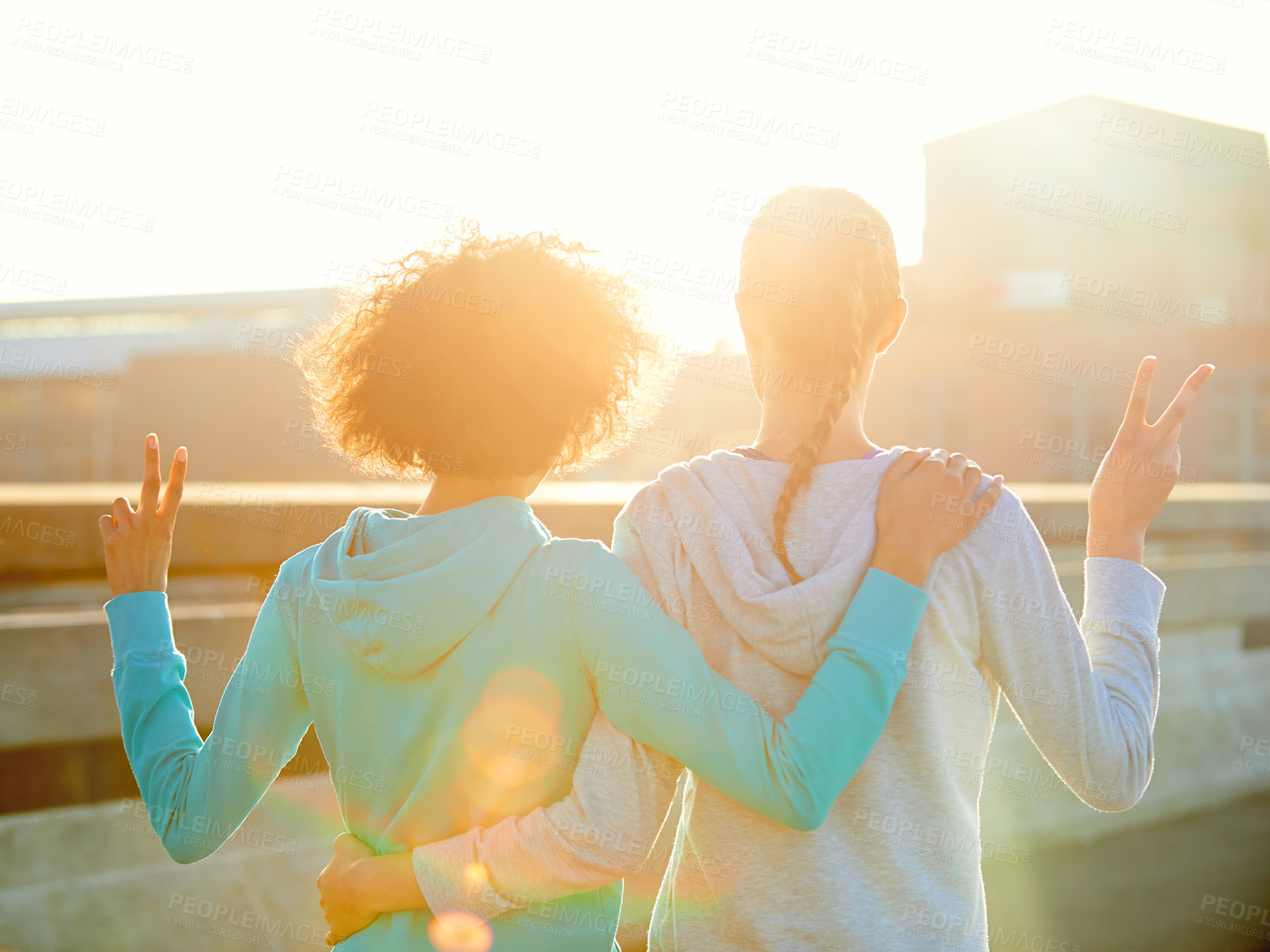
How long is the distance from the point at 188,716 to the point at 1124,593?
1.68 meters

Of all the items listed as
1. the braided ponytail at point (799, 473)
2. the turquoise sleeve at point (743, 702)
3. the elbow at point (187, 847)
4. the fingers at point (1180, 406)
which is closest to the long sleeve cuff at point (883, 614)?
the turquoise sleeve at point (743, 702)

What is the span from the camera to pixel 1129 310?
34.7m

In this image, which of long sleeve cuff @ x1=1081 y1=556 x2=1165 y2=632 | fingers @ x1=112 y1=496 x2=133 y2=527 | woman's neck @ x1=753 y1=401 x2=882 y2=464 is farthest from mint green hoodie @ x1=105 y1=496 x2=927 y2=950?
long sleeve cuff @ x1=1081 y1=556 x2=1165 y2=632

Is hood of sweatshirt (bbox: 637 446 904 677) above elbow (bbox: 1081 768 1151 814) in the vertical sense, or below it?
above

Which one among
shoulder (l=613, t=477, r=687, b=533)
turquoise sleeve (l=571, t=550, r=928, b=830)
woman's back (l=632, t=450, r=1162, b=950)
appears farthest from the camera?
shoulder (l=613, t=477, r=687, b=533)

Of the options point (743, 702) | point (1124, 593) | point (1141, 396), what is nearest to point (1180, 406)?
point (1141, 396)

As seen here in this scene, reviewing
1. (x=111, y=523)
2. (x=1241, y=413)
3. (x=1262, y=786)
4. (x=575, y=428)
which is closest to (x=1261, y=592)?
(x=1262, y=786)

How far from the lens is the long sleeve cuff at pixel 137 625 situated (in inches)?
71.6

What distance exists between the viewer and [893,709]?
168 cm

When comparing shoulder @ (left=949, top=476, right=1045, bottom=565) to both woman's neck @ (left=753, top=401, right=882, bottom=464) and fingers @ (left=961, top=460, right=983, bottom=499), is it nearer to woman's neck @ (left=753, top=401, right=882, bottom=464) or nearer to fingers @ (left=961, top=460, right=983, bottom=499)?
fingers @ (left=961, top=460, right=983, bottom=499)

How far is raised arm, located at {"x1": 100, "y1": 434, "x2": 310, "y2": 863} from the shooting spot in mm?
1662

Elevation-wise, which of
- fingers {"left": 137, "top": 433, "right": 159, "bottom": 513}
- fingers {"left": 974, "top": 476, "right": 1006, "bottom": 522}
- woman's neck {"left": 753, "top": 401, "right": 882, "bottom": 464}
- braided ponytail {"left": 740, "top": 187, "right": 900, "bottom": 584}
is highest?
braided ponytail {"left": 740, "top": 187, "right": 900, "bottom": 584}

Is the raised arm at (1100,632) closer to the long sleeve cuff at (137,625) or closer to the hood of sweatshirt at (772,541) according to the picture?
the hood of sweatshirt at (772,541)

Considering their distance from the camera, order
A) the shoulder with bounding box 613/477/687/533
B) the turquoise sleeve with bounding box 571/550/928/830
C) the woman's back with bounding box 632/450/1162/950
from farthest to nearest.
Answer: the shoulder with bounding box 613/477/687/533 < the woman's back with bounding box 632/450/1162/950 < the turquoise sleeve with bounding box 571/550/928/830
